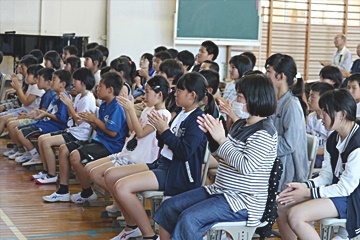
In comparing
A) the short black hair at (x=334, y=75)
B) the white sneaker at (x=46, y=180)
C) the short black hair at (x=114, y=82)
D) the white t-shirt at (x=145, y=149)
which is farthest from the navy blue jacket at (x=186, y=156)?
the white sneaker at (x=46, y=180)

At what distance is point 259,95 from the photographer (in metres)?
3.59

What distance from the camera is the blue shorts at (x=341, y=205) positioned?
3592 mm

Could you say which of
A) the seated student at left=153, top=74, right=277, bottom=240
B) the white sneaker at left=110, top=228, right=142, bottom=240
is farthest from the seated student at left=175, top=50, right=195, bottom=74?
the seated student at left=153, top=74, right=277, bottom=240

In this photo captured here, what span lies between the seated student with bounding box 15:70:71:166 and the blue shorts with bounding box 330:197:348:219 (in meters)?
3.77

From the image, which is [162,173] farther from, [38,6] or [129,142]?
[38,6]

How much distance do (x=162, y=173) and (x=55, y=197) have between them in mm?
1830

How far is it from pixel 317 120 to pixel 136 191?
1.65 metres

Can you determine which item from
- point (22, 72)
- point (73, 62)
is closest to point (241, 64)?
point (73, 62)

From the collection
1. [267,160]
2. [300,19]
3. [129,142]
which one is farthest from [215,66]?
[300,19]

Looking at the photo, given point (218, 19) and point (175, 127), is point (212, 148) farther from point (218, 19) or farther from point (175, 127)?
point (218, 19)

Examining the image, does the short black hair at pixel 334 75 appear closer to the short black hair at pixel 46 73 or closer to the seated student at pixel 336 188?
the seated student at pixel 336 188

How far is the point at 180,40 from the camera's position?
12.9 m

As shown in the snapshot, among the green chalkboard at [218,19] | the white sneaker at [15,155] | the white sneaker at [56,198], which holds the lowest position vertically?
the white sneaker at [56,198]

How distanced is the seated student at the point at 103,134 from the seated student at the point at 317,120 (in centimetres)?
147
